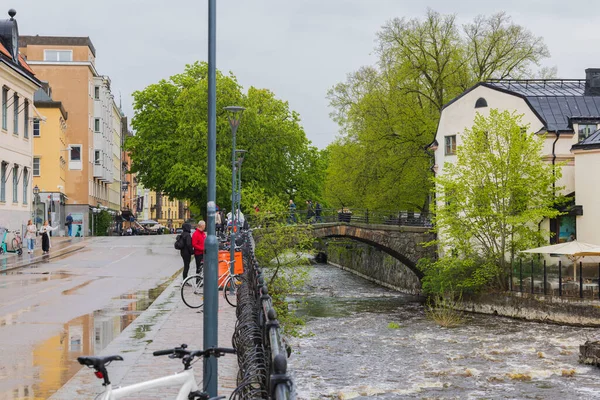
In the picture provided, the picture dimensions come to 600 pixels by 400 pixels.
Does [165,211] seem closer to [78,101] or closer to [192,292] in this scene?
[78,101]

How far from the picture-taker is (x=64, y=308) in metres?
18.9

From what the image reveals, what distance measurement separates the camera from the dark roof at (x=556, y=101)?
150 feet

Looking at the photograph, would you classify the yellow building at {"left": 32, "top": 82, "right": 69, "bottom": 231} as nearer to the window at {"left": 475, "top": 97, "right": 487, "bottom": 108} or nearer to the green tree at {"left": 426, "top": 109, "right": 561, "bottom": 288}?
the window at {"left": 475, "top": 97, "right": 487, "bottom": 108}

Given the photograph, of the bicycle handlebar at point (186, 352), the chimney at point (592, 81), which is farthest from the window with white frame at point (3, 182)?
the bicycle handlebar at point (186, 352)

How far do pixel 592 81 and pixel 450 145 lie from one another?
8.73m

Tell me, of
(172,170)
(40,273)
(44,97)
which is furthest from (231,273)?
(44,97)

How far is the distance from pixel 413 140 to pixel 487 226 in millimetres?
12704

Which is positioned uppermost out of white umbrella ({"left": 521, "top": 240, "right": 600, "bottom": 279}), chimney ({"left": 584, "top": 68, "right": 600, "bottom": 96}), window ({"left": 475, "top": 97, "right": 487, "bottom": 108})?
chimney ({"left": 584, "top": 68, "right": 600, "bottom": 96})

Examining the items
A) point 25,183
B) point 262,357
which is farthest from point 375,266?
point 262,357

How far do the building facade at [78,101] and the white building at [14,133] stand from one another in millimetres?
26651

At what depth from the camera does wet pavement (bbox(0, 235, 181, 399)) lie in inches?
440

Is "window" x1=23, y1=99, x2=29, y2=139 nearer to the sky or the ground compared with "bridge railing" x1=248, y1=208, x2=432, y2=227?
nearer to the sky

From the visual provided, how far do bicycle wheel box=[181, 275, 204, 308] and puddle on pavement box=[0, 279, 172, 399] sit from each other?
3.41ft

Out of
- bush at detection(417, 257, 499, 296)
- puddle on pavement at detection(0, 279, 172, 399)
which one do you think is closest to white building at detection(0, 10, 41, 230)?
bush at detection(417, 257, 499, 296)
